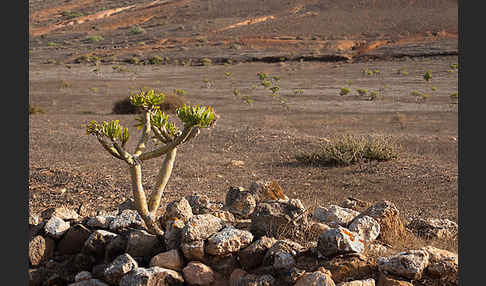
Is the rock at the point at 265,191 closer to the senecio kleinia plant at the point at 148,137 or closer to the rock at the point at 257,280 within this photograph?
the senecio kleinia plant at the point at 148,137

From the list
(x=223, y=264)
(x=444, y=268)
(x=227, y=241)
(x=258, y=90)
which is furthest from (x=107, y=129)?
(x=258, y=90)

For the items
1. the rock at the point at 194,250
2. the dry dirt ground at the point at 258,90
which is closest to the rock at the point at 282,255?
the rock at the point at 194,250

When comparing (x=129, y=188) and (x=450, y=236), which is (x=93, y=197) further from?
(x=450, y=236)

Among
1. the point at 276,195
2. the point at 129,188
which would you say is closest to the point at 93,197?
the point at 129,188

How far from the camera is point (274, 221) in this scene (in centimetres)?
462

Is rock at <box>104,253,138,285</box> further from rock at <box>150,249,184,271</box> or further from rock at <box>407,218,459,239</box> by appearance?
rock at <box>407,218,459,239</box>

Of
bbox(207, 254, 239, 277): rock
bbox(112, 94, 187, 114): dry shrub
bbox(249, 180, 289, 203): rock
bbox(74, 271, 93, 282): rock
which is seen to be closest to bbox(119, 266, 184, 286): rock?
bbox(207, 254, 239, 277): rock

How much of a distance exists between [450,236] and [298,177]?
4474 mm

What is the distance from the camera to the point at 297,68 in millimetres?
43750

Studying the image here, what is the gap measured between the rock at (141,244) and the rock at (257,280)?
900 millimetres

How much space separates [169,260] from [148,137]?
1.22 m

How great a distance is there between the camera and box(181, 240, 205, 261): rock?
13.8 feet

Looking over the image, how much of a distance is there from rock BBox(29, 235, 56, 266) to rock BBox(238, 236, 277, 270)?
5.95 ft

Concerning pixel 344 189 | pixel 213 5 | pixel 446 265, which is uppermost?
pixel 213 5
